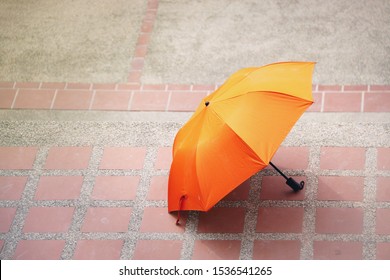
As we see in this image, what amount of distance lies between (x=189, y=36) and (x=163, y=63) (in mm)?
460

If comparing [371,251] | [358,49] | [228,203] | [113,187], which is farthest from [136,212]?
[358,49]

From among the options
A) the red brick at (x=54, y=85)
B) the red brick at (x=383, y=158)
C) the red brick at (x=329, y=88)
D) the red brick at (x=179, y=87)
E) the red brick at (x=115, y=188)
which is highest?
the red brick at (x=329, y=88)

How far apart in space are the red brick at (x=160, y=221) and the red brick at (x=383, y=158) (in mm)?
1623

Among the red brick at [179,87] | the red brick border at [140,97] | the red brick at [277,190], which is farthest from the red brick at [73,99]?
the red brick at [277,190]

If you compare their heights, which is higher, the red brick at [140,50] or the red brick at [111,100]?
the red brick at [140,50]

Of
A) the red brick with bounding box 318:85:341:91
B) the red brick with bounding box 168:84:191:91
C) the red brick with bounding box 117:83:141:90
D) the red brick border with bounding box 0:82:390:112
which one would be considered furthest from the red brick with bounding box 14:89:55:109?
the red brick with bounding box 318:85:341:91

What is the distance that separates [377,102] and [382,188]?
0.97 meters

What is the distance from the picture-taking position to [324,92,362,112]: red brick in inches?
234

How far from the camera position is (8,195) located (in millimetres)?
5730

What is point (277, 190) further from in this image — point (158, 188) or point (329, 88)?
point (329, 88)

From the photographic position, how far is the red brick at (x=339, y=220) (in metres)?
5.06

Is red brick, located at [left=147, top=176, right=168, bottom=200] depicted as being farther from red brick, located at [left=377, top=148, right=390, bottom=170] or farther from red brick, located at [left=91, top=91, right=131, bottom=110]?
red brick, located at [left=377, top=148, right=390, bottom=170]

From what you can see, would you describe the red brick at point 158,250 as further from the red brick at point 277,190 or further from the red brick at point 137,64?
the red brick at point 137,64

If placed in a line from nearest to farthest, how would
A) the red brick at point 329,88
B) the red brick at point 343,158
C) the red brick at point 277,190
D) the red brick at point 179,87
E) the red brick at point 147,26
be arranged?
the red brick at point 277,190, the red brick at point 343,158, the red brick at point 329,88, the red brick at point 179,87, the red brick at point 147,26
